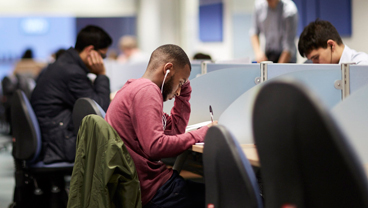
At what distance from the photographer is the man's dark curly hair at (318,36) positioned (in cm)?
209

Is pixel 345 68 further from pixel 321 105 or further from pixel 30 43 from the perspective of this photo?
pixel 30 43

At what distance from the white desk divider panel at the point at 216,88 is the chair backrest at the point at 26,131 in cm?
81

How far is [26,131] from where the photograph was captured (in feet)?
7.10

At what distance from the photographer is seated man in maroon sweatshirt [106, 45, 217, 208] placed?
52.6 inches

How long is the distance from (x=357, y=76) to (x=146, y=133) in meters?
0.90

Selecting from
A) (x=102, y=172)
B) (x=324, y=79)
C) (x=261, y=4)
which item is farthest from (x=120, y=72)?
(x=102, y=172)

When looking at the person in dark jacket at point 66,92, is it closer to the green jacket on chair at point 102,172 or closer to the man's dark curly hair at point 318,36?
the green jacket on chair at point 102,172

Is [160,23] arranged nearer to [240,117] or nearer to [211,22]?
[211,22]

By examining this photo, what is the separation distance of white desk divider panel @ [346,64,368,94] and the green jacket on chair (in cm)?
97

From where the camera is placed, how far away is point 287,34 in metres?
3.25

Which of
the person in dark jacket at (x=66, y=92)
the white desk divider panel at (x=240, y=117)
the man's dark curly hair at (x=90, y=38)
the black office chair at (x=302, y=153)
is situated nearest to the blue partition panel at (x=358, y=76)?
the white desk divider panel at (x=240, y=117)

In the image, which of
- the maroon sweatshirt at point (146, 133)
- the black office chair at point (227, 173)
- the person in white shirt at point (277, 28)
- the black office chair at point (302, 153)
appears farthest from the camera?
the person in white shirt at point (277, 28)

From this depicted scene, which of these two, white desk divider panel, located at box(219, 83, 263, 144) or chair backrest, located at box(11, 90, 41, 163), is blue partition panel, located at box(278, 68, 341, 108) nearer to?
white desk divider panel, located at box(219, 83, 263, 144)

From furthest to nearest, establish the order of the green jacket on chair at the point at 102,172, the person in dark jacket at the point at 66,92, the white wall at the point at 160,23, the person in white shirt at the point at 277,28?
the white wall at the point at 160,23 < the person in white shirt at the point at 277,28 < the person in dark jacket at the point at 66,92 < the green jacket on chair at the point at 102,172
